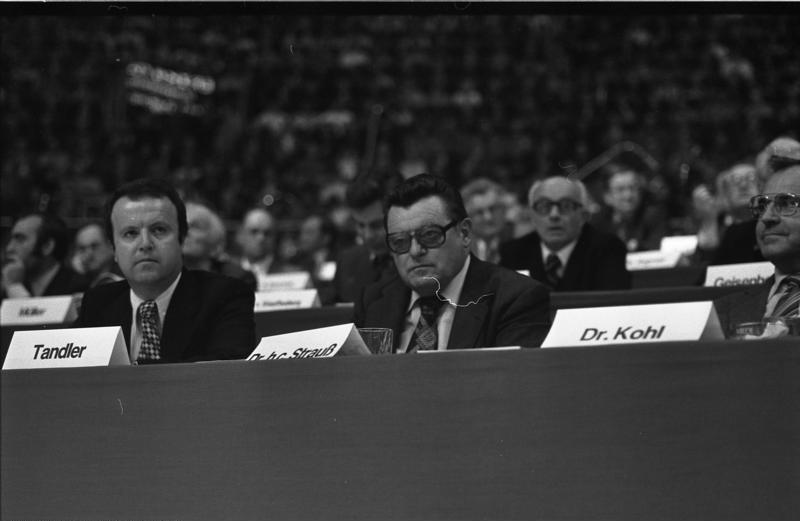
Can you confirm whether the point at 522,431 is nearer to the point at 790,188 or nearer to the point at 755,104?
the point at 790,188

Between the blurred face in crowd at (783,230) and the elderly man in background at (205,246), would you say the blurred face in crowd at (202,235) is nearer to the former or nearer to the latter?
the elderly man in background at (205,246)

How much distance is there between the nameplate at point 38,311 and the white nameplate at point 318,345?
8.99 ft

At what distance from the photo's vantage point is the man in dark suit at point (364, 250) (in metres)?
5.83

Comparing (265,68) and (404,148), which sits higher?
(265,68)

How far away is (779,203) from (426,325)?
114cm

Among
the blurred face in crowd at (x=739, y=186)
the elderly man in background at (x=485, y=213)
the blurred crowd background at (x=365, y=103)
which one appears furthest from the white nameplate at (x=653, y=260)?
the blurred crowd background at (x=365, y=103)

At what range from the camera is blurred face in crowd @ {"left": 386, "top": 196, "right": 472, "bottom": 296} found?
3637 millimetres

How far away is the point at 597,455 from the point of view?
2.11 m

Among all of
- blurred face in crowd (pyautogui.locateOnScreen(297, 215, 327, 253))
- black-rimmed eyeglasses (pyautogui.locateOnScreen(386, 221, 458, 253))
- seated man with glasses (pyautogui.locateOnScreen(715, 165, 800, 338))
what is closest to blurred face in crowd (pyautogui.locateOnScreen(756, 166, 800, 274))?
seated man with glasses (pyautogui.locateOnScreen(715, 165, 800, 338))

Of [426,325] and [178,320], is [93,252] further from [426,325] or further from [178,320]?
[426,325]

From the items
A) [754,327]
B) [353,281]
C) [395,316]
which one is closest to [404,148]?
[353,281]

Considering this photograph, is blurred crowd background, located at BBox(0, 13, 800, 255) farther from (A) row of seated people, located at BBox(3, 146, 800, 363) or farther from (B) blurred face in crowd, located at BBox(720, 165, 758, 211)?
(A) row of seated people, located at BBox(3, 146, 800, 363)

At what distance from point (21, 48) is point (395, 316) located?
15.9 meters

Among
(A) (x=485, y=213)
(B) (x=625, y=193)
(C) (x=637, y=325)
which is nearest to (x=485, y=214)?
(A) (x=485, y=213)
